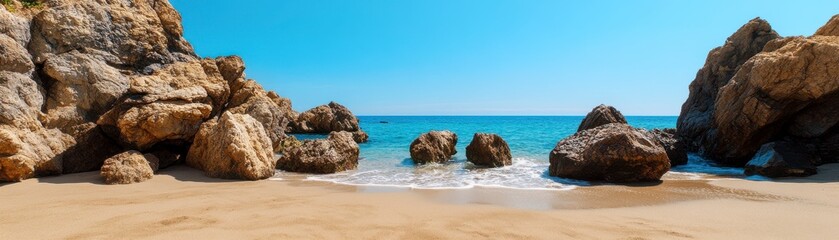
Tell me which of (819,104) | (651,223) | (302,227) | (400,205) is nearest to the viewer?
(302,227)

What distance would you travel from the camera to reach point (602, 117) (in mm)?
15250

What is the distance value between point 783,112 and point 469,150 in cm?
916

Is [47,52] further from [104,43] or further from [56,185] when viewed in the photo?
[56,185]

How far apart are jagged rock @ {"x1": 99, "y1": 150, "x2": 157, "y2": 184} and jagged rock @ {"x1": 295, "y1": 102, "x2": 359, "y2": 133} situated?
26742 mm

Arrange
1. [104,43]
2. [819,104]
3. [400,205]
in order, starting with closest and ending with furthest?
[400,205] < [104,43] < [819,104]

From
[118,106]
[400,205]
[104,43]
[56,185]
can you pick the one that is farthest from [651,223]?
[104,43]

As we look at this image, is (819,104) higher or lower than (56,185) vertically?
higher

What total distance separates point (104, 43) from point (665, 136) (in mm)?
18053

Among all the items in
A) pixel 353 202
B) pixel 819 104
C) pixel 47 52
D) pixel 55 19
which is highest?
pixel 55 19

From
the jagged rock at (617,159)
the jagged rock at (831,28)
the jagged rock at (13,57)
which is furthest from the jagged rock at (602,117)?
the jagged rock at (13,57)

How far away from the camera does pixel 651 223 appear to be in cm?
529

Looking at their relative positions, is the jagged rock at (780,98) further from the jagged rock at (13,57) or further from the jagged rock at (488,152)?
the jagged rock at (13,57)

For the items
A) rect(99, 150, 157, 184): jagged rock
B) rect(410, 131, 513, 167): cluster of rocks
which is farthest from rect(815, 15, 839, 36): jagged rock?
rect(99, 150, 157, 184): jagged rock

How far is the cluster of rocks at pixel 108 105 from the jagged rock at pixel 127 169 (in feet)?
0.07
